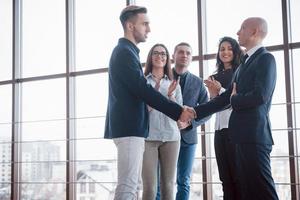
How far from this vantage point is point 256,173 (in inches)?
76.4

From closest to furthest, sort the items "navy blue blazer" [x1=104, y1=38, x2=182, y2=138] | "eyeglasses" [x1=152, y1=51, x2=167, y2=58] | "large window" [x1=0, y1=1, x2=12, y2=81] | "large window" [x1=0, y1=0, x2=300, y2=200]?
"navy blue blazer" [x1=104, y1=38, x2=182, y2=138], "eyeglasses" [x1=152, y1=51, x2=167, y2=58], "large window" [x1=0, y1=0, x2=300, y2=200], "large window" [x1=0, y1=1, x2=12, y2=81]

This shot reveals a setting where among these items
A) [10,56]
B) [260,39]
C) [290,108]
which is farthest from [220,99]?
[10,56]

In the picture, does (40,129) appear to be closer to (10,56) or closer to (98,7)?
(10,56)

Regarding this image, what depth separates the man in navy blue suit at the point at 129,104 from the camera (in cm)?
200

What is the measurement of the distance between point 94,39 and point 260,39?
2.92 metres

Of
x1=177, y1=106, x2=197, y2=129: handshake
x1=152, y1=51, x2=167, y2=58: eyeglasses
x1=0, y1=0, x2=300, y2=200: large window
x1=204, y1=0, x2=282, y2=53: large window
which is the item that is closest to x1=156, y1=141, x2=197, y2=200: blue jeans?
x1=177, y1=106, x2=197, y2=129: handshake

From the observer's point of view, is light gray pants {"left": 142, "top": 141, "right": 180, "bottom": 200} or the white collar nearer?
the white collar

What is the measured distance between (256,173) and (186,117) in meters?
0.76

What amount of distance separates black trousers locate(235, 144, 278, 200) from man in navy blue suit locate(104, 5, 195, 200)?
20.0 inches

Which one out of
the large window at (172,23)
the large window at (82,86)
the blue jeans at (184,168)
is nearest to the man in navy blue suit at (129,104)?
the blue jeans at (184,168)

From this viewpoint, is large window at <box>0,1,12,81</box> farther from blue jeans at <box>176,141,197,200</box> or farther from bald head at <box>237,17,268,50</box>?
bald head at <box>237,17,268,50</box>

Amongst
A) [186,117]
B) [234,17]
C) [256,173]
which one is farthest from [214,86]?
[234,17]

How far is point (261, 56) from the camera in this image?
2.07m

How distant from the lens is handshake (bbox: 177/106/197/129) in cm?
254
